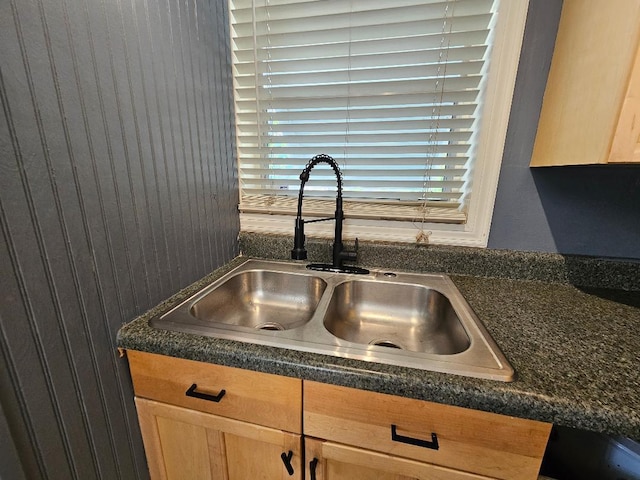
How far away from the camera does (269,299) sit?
107 centimetres

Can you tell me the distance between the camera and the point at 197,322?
27.6 inches

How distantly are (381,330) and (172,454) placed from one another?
708mm

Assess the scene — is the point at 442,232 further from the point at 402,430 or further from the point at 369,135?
the point at 402,430

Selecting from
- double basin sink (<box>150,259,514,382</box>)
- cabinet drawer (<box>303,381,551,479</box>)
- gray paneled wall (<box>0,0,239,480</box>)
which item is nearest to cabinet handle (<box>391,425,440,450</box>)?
cabinet drawer (<box>303,381,551,479</box>)

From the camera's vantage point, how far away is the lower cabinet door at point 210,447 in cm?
65

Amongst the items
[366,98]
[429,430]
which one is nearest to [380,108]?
[366,98]

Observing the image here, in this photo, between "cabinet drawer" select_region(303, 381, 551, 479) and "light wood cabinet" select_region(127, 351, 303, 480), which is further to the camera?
"light wood cabinet" select_region(127, 351, 303, 480)

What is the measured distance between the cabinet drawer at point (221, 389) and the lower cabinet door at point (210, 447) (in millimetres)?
25

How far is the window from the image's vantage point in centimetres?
92

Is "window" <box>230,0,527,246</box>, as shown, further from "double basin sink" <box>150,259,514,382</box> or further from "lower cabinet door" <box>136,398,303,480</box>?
"lower cabinet door" <box>136,398,303,480</box>

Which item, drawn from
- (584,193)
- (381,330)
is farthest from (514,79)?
(381,330)

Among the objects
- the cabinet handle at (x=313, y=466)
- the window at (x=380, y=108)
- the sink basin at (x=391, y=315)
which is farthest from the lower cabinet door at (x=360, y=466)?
the window at (x=380, y=108)

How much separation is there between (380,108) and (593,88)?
0.59m

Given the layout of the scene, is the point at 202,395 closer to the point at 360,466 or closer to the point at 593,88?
Result: the point at 360,466
